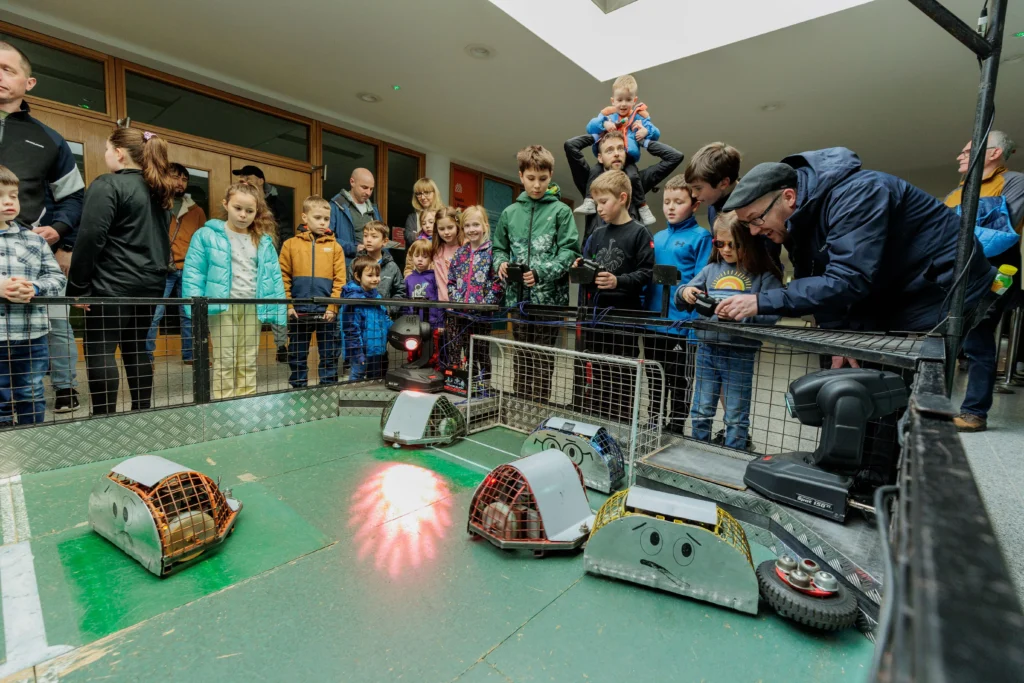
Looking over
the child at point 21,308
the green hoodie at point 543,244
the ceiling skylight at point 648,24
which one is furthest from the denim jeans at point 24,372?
the ceiling skylight at point 648,24

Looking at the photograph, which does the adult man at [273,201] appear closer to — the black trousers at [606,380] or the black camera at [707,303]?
the black trousers at [606,380]

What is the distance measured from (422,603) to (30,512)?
1404mm

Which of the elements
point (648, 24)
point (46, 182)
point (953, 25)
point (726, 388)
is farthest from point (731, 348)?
point (46, 182)

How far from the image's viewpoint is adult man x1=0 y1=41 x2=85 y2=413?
2.27 meters

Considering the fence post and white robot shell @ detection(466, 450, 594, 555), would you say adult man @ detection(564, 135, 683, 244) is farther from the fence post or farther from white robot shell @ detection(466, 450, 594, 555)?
the fence post

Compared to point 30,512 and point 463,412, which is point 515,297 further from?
point 30,512

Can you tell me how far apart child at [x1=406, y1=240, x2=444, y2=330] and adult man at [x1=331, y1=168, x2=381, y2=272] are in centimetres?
69

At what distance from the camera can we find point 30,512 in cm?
155

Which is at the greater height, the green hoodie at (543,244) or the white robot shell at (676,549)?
the green hoodie at (543,244)

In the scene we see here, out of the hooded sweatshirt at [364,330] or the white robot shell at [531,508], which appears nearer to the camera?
the white robot shell at [531,508]

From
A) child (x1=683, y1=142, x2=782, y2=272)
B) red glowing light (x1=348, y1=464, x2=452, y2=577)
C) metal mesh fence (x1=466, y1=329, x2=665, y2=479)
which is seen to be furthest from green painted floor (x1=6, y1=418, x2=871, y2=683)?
child (x1=683, y1=142, x2=782, y2=272)

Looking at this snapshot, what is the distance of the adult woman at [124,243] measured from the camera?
2.28m

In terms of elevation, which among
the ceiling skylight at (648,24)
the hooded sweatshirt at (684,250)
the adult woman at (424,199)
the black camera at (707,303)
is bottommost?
the black camera at (707,303)

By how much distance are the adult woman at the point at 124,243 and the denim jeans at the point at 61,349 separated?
0.08 meters
